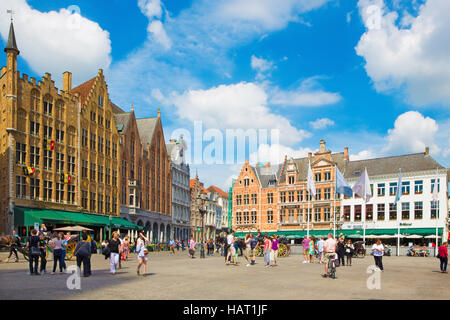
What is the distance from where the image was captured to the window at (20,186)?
39531mm

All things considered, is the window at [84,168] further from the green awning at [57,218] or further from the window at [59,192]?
the green awning at [57,218]

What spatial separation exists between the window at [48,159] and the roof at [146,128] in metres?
22.6

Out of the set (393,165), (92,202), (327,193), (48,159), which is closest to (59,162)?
(48,159)

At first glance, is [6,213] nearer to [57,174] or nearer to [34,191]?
[34,191]

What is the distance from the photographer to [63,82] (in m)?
49.0

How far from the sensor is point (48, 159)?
143ft

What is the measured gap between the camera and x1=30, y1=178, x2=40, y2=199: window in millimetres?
41312

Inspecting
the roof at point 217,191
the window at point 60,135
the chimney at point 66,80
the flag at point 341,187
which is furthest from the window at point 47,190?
the roof at point 217,191

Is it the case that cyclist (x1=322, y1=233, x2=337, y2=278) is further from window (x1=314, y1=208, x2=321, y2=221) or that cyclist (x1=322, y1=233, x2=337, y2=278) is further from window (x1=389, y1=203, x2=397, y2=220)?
window (x1=314, y1=208, x2=321, y2=221)

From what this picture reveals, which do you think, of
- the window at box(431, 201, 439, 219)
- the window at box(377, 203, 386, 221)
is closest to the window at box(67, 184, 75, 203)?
the window at box(377, 203, 386, 221)

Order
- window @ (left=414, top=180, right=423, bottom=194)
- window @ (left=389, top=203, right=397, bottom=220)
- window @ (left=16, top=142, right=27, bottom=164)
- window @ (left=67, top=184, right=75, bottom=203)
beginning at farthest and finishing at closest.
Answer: window @ (left=389, top=203, right=397, bottom=220), window @ (left=414, top=180, right=423, bottom=194), window @ (left=67, top=184, right=75, bottom=203), window @ (left=16, top=142, right=27, bottom=164)

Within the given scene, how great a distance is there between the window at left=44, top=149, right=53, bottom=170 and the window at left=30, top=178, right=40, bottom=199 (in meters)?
1.80
